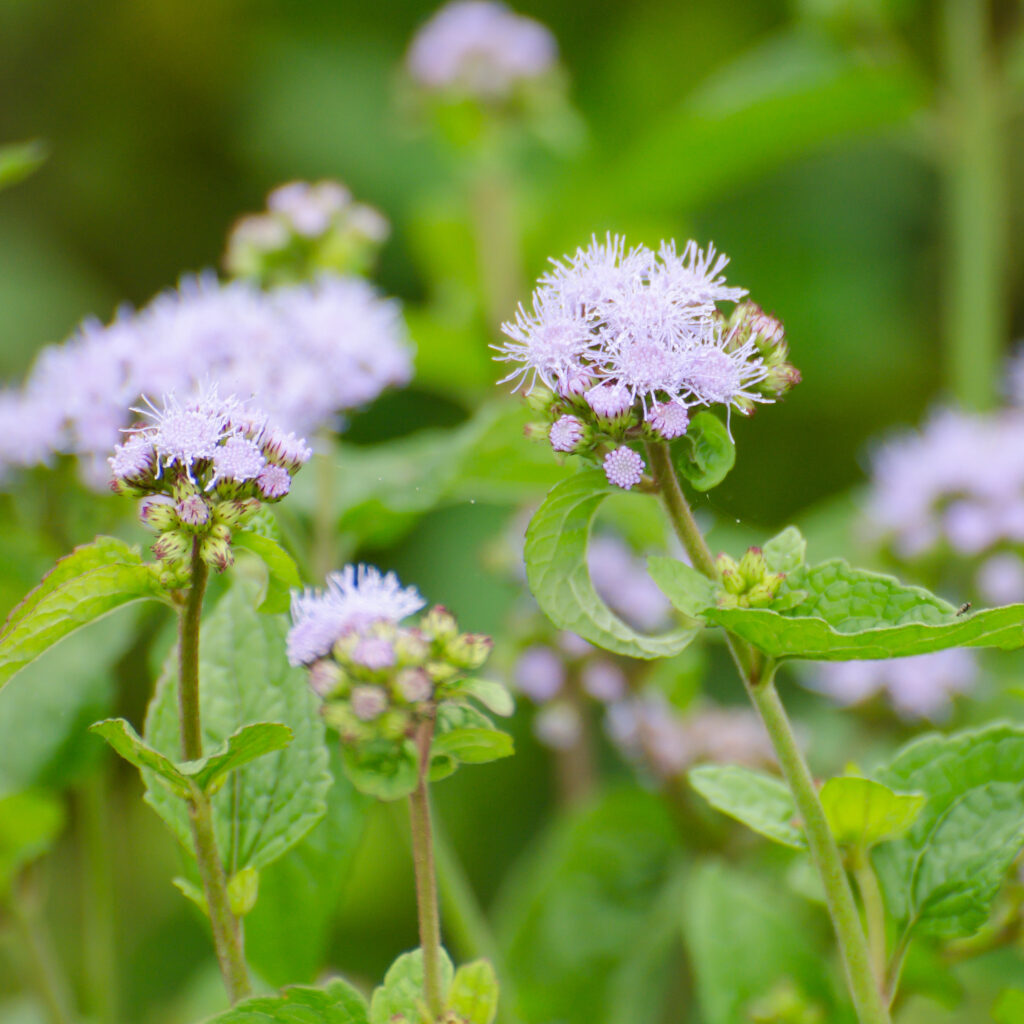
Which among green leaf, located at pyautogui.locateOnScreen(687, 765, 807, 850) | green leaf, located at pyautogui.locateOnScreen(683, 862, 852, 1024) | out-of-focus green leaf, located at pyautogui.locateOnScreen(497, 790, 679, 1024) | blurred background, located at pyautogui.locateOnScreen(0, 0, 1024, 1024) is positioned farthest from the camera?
blurred background, located at pyautogui.locateOnScreen(0, 0, 1024, 1024)

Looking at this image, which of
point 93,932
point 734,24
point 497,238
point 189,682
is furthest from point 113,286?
point 189,682

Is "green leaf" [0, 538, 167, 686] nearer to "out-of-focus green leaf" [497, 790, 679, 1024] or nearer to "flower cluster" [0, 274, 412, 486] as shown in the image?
"flower cluster" [0, 274, 412, 486]

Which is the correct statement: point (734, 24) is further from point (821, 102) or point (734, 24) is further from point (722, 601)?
point (722, 601)

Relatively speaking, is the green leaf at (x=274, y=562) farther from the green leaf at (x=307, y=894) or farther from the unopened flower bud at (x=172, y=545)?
the green leaf at (x=307, y=894)

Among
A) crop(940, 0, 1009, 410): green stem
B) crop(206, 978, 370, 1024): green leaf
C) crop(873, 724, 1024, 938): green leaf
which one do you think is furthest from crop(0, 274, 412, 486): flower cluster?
Result: crop(940, 0, 1009, 410): green stem

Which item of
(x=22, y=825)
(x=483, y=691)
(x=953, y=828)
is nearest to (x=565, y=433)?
(x=483, y=691)
